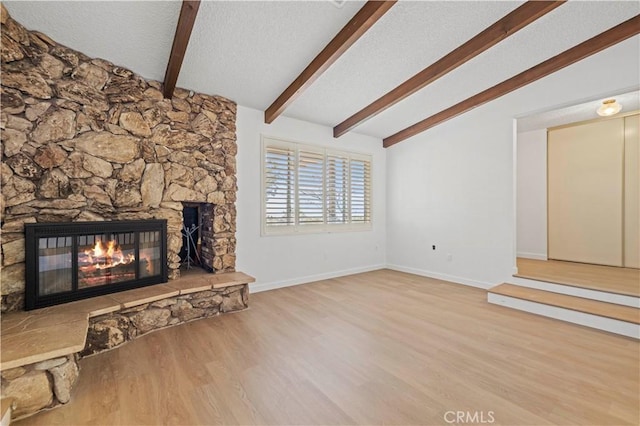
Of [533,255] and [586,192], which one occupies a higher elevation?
[586,192]

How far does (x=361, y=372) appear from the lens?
216 cm

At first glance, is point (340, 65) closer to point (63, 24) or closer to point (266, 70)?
point (266, 70)

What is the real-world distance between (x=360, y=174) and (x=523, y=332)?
12.0ft

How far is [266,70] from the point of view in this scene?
3.26 metres

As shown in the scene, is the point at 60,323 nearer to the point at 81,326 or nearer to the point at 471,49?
the point at 81,326

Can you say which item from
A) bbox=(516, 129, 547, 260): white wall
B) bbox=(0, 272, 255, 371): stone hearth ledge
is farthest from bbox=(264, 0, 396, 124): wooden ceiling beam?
bbox=(516, 129, 547, 260): white wall

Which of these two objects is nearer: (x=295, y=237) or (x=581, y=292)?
(x=581, y=292)

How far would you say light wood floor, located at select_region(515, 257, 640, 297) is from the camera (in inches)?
136

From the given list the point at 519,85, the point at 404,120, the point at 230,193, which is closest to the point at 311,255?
the point at 230,193

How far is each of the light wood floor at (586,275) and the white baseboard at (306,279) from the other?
256 cm

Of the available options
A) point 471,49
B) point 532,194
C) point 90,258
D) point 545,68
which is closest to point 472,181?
point 545,68

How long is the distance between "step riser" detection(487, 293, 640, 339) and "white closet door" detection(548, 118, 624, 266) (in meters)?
2.70

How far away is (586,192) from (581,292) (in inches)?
100

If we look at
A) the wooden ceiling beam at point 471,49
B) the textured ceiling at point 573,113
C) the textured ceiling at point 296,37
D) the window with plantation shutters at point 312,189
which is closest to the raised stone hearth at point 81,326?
the window with plantation shutters at point 312,189
